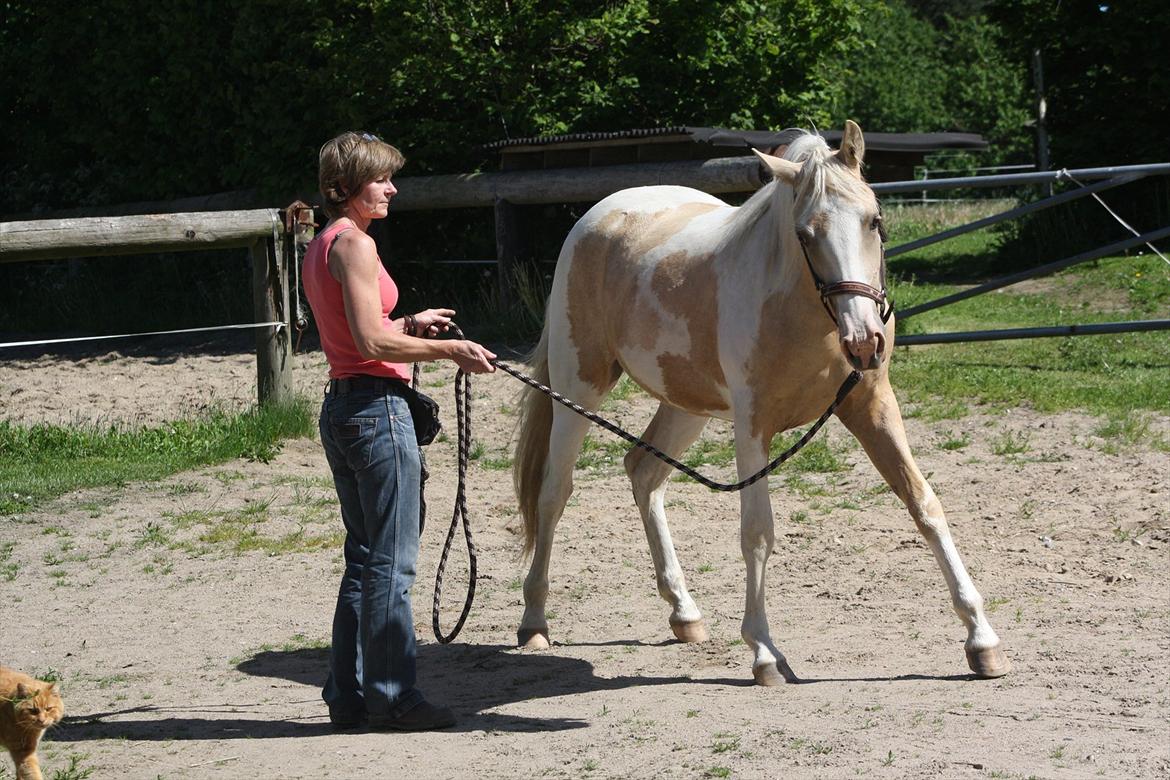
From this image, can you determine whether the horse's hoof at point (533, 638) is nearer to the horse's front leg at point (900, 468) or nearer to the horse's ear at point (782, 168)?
the horse's front leg at point (900, 468)

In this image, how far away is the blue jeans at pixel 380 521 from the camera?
4094 mm

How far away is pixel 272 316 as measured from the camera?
29.9 ft

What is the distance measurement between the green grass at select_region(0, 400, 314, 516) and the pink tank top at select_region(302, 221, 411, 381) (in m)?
4.49

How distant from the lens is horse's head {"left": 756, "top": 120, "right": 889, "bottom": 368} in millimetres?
4117

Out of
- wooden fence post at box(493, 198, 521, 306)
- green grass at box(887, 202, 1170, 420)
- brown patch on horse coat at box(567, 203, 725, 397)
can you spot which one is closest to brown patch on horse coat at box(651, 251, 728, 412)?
brown patch on horse coat at box(567, 203, 725, 397)

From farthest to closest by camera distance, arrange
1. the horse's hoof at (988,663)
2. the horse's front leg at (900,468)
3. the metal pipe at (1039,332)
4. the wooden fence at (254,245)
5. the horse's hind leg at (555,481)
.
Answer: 1. the metal pipe at (1039,332)
2. the wooden fence at (254,245)
3. the horse's hind leg at (555,481)
4. the horse's front leg at (900,468)
5. the horse's hoof at (988,663)

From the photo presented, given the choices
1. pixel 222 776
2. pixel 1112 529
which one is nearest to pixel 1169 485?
pixel 1112 529

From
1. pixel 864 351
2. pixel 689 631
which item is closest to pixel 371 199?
pixel 864 351

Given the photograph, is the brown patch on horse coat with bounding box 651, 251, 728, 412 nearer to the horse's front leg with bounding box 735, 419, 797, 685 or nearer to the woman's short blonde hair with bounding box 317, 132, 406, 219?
the horse's front leg with bounding box 735, 419, 797, 685

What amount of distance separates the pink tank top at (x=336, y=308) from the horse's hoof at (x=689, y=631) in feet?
6.06

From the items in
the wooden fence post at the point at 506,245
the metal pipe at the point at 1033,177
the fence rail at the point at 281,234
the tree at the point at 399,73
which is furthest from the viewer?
the tree at the point at 399,73

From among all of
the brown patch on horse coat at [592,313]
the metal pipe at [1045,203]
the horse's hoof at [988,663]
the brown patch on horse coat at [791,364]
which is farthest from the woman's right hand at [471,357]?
the metal pipe at [1045,203]

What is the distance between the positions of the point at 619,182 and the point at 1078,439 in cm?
571

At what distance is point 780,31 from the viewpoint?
15.1 metres
